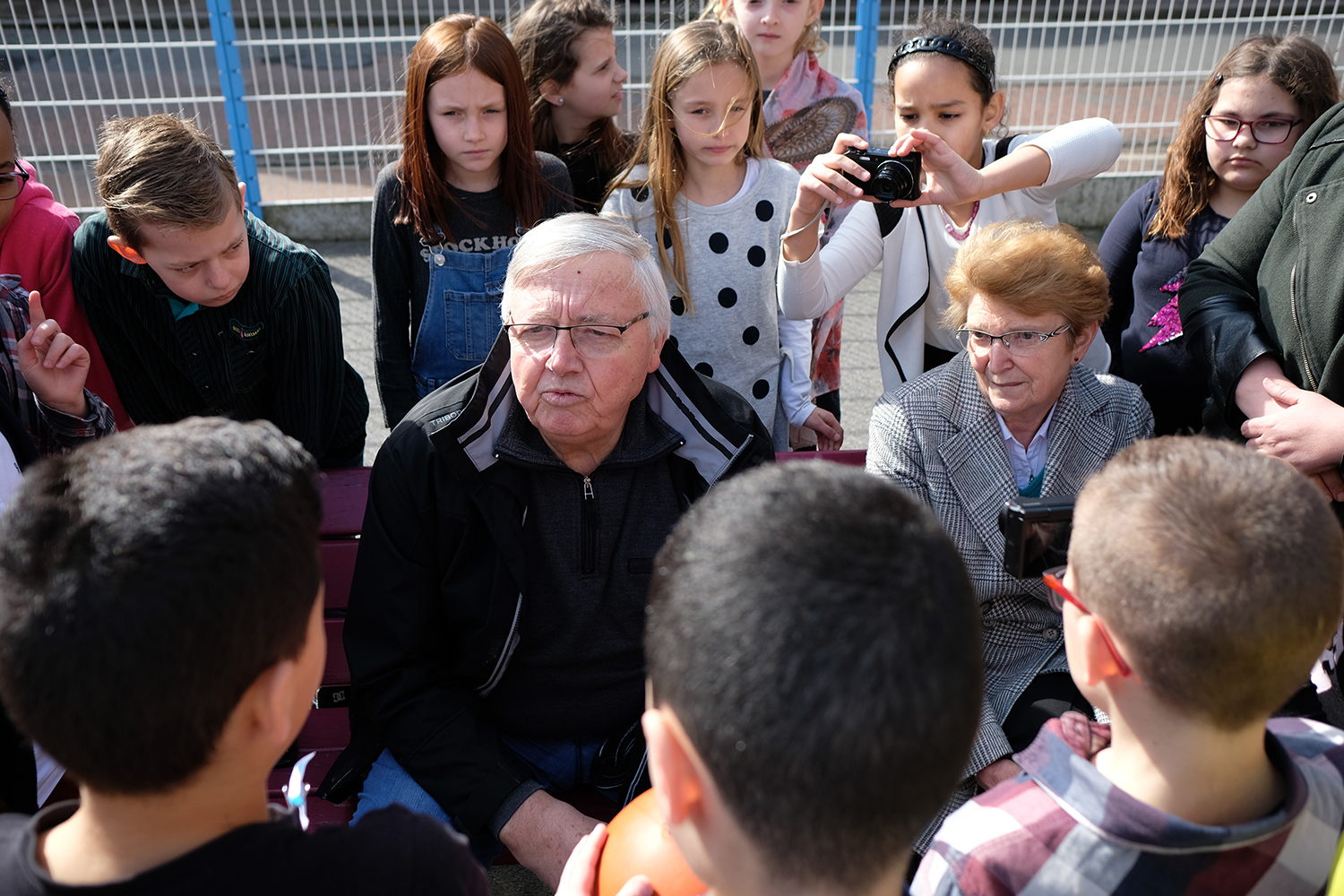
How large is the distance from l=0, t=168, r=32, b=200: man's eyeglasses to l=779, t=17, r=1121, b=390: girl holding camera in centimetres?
206

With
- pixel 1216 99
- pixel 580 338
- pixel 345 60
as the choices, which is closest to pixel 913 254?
pixel 1216 99

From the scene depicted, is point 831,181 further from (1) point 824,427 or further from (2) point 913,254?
(1) point 824,427

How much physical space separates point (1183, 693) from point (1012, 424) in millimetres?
1237

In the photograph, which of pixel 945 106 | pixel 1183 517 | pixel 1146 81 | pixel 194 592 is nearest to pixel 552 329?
pixel 194 592

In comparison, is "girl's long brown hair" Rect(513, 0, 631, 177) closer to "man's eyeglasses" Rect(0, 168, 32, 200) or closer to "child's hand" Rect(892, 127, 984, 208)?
"child's hand" Rect(892, 127, 984, 208)

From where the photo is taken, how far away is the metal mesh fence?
5711 mm

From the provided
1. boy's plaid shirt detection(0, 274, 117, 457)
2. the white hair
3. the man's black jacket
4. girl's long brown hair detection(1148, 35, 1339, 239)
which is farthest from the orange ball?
girl's long brown hair detection(1148, 35, 1339, 239)

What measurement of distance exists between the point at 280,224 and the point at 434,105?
13.9 feet

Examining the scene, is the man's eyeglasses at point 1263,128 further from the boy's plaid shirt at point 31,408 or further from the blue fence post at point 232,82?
the blue fence post at point 232,82

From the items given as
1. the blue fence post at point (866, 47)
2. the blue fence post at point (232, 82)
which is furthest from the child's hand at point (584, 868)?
the blue fence post at point (232, 82)

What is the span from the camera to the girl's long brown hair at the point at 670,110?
2975mm

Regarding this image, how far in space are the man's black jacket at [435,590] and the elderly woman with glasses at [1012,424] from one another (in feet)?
3.03

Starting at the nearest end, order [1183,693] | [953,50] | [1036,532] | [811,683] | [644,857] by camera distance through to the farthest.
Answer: [811,683], [1183,693], [644,857], [1036,532], [953,50]

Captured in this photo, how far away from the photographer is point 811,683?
37.4 inches
